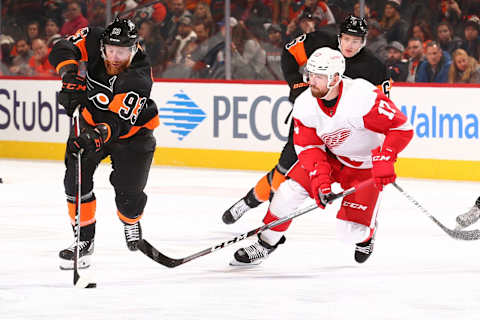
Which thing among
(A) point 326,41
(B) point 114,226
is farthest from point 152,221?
(A) point 326,41

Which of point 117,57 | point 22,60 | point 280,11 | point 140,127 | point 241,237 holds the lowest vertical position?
point 22,60

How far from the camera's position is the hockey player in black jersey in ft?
17.7

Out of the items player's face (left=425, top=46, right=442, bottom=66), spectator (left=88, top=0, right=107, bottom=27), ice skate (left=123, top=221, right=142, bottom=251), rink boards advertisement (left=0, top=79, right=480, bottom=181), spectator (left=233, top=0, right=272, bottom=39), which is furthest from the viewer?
spectator (left=88, top=0, right=107, bottom=27)

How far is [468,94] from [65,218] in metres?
3.40

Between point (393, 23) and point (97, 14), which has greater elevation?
point (393, 23)

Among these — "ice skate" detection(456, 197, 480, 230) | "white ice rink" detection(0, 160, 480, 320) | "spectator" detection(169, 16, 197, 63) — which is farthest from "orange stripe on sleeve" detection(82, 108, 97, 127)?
"spectator" detection(169, 16, 197, 63)

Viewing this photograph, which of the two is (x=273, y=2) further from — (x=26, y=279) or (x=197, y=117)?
(x=26, y=279)

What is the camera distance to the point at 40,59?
33.2ft

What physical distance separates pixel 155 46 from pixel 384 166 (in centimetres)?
560

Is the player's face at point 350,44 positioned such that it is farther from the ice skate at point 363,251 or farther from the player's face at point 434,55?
the player's face at point 434,55

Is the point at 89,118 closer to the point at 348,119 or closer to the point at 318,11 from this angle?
the point at 348,119

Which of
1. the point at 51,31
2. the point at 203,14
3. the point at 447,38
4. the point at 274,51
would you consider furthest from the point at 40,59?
the point at 447,38

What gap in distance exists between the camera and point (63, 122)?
9.55 m

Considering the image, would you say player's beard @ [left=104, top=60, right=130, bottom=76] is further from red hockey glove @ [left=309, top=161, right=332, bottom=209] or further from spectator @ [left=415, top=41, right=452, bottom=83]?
spectator @ [left=415, top=41, right=452, bottom=83]
